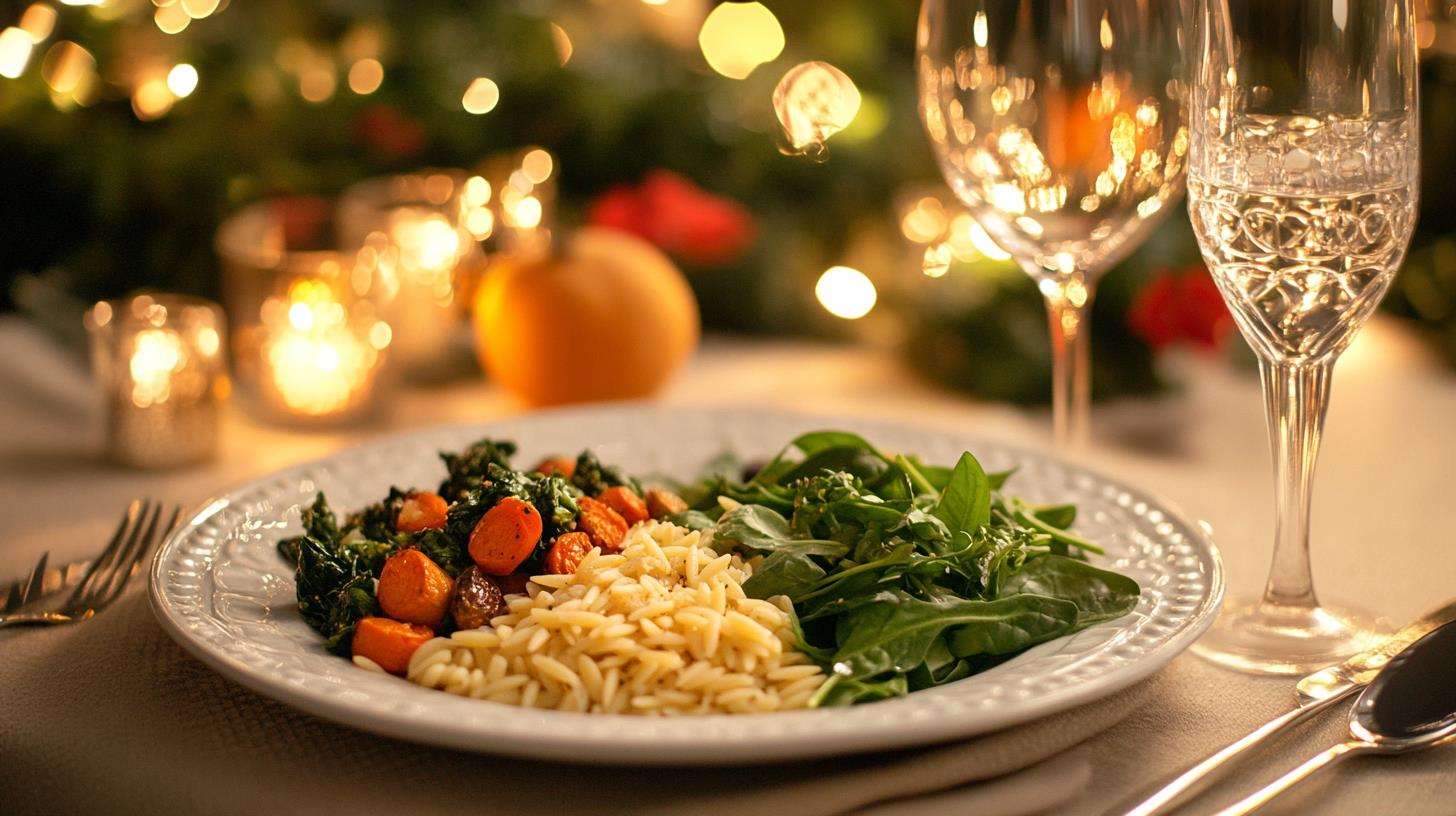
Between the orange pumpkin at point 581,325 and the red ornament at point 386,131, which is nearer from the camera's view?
the orange pumpkin at point 581,325

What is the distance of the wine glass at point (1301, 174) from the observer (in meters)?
0.95

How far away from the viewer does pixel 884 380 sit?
A: 212 cm

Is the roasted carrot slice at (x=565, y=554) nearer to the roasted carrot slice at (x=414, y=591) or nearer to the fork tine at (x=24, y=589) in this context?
the roasted carrot slice at (x=414, y=591)

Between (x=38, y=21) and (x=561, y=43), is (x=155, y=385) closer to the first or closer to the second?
(x=38, y=21)

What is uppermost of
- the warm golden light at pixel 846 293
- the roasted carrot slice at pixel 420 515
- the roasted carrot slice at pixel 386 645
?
the warm golden light at pixel 846 293

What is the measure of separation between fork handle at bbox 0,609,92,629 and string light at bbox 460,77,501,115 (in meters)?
1.44

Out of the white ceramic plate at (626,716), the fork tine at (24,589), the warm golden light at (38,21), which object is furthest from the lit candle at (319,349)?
the fork tine at (24,589)

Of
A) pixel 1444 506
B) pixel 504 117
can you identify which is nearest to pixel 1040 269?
pixel 1444 506

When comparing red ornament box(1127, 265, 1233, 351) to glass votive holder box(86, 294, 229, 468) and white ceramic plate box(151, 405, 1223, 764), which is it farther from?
glass votive holder box(86, 294, 229, 468)

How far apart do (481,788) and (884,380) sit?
134 cm

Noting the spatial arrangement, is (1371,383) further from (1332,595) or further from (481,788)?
(481,788)

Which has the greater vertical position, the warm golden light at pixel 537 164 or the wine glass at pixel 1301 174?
the warm golden light at pixel 537 164

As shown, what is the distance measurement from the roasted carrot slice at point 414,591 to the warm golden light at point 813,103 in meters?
1.55

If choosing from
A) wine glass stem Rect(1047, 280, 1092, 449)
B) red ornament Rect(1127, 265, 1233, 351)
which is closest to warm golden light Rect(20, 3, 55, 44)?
wine glass stem Rect(1047, 280, 1092, 449)
